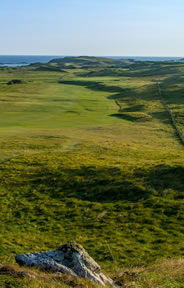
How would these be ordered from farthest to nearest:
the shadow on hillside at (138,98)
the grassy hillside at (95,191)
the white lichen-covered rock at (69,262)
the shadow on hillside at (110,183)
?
the shadow on hillside at (138,98) → the shadow on hillside at (110,183) → the grassy hillside at (95,191) → the white lichen-covered rock at (69,262)

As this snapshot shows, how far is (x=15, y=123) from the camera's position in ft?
272

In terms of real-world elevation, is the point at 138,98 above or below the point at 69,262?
above

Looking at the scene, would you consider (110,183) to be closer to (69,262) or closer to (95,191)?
(95,191)

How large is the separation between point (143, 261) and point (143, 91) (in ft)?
433

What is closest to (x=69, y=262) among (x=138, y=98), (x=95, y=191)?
(x=95, y=191)

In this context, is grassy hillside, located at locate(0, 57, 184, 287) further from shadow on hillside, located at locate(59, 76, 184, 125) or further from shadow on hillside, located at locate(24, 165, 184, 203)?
shadow on hillside, located at locate(59, 76, 184, 125)

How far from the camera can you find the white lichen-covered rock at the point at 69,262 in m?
15.3

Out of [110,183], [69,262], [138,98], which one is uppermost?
[138,98]

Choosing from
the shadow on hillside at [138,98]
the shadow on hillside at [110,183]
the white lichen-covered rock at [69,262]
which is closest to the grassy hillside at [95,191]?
the shadow on hillside at [110,183]

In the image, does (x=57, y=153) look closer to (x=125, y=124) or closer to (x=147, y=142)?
(x=147, y=142)

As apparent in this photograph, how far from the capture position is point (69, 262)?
52.7ft

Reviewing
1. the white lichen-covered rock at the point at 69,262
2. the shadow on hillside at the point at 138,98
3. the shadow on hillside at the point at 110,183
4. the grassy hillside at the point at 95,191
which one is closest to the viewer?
the white lichen-covered rock at the point at 69,262

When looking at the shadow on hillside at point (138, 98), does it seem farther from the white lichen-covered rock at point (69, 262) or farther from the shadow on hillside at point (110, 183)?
the white lichen-covered rock at point (69, 262)

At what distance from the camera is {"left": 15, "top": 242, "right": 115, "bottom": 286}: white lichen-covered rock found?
15.3m
